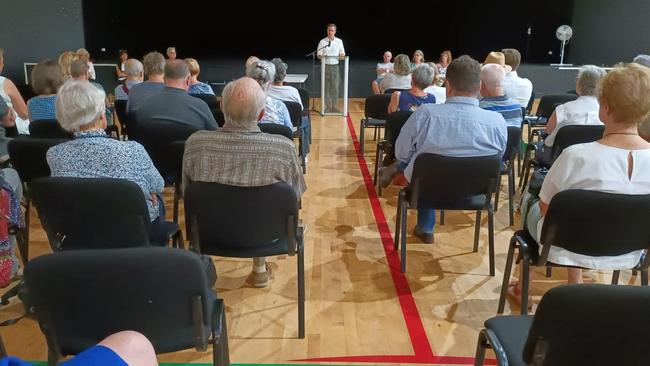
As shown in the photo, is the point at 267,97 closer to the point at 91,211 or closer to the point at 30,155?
the point at 30,155

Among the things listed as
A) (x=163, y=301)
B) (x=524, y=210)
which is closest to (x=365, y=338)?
(x=524, y=210)

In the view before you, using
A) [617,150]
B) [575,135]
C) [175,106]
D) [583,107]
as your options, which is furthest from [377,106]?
[617,150]

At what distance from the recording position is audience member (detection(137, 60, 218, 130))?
387 centimetres

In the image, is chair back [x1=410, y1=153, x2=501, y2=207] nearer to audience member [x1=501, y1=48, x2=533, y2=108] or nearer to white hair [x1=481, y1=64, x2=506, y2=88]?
white hair [x1=481, y1=64, x2=506, y2=88]

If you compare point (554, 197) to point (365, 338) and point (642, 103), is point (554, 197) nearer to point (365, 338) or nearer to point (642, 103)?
point (642, 103)

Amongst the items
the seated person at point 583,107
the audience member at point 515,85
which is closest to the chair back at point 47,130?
the seated person at point 583,107

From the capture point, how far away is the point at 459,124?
324 cm

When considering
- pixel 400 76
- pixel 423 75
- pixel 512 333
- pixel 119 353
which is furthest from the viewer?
pixel 400 76

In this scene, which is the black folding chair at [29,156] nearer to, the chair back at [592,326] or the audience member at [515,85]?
the chair back at [592,326]

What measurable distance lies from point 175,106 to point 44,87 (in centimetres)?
117

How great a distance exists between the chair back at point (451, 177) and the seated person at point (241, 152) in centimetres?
81

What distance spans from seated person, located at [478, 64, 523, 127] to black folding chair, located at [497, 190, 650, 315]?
2082 millimetres

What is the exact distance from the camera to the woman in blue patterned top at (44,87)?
163 inches

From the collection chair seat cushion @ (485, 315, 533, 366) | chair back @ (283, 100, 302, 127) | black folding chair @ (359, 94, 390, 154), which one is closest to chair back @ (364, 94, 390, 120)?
black folding chair @ (359, 94, 390, 154)
